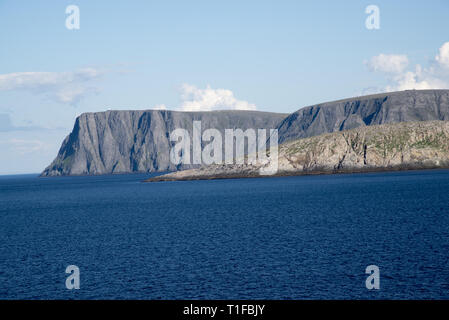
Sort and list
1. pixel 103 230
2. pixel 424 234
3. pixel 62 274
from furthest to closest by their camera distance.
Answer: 1. pixel 103 230
2. pixel 424 234
3. pixel 62 274

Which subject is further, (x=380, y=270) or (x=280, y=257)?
(x=280, y=257)

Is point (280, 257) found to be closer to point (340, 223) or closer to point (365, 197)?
point (340, 223)
